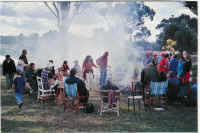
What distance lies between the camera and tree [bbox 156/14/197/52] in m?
7.66

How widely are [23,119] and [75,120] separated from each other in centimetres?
127

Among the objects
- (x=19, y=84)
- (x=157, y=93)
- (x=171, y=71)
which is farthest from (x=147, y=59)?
(x=19, y=84)

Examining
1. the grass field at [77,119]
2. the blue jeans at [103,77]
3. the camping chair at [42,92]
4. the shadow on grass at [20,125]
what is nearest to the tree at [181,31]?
the blue jeans at [103,77]

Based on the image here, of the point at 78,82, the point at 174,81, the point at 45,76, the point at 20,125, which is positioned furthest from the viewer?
the point at 174,81

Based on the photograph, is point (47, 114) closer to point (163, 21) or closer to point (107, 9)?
point (107, 9)

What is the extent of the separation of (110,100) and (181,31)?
8.57 feet

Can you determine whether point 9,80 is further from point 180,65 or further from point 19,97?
point 180,65

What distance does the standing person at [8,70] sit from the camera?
7.30 m

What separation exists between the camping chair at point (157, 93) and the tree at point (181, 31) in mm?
1058

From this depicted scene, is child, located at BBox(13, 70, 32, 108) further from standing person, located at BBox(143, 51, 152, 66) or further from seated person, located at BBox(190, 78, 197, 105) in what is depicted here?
seated person, located at BBox(190, 78, 197, 105)

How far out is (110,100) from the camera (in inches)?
291

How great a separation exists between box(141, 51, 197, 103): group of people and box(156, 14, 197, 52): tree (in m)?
0.26

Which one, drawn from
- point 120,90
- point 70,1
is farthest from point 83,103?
point 70,1

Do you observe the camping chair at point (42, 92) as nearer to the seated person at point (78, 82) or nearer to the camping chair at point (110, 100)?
the seated person at point (78, 82)
